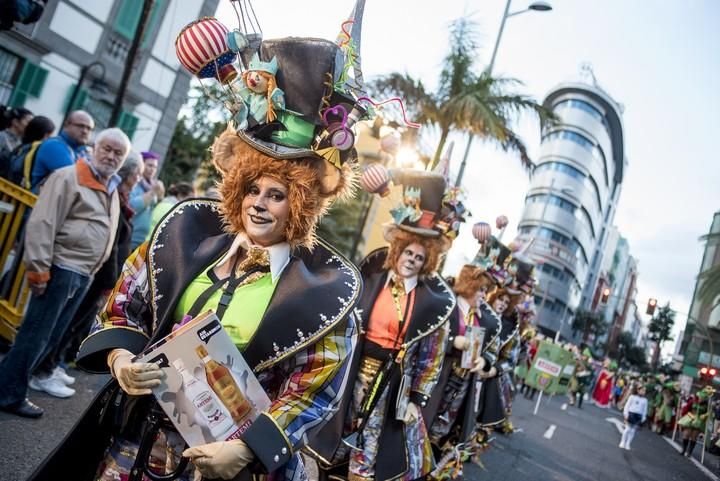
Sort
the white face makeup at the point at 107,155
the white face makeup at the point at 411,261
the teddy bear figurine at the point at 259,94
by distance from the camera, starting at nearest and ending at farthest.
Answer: the teddy bear figurine at the point at 259,94, the white face makeup at the point at 107,155, the white face makeup at the point at 411,261

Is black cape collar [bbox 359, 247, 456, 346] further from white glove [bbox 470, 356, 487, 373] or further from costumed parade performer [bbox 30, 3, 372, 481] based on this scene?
costumed parade performer [bbox 30, 3, 372, 481]

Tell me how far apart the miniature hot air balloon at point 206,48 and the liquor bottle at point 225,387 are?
1.04m

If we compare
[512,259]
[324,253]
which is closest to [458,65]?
[512,259]

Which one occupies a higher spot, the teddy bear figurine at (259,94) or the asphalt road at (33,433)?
the teddy bear figurine at (259,94)

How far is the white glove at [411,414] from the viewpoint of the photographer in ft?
13.7

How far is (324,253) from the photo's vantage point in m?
2.27

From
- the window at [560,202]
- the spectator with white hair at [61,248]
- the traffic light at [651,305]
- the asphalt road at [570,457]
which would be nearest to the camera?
the spectator with white hair at [61,248]

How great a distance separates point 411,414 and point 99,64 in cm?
1421

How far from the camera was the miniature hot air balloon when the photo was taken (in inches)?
80.9

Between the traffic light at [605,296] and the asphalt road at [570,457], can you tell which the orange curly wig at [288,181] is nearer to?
the asphalt road at [570,457]

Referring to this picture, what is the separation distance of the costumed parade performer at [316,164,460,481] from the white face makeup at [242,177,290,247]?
218 centimetres

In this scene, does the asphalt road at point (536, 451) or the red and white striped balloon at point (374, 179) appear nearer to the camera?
the asphalt road at point (536, 451)

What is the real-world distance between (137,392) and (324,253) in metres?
0.85

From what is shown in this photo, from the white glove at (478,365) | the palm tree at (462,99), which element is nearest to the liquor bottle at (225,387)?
the white glove at (478,365)
